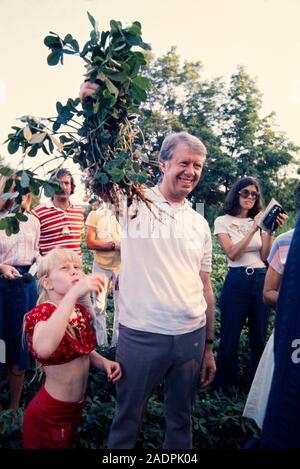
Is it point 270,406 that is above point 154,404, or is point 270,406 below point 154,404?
above

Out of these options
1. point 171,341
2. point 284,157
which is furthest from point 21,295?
point 284,157

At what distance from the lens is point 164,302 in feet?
6.82

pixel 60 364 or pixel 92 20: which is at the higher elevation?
pixel 92 20

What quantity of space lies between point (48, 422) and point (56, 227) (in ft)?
6.84

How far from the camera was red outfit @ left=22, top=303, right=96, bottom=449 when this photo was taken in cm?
198

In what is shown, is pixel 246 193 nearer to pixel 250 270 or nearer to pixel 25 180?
pixel 250 270

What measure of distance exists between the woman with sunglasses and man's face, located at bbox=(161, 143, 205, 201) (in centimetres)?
147

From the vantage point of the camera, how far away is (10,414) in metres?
2.94

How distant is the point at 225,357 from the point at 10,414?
5.82 ft

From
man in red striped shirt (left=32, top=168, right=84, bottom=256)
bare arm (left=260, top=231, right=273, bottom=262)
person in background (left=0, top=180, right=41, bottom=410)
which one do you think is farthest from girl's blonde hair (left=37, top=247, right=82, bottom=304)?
bare arm (left=260, top=231, right=273, bottom=262)

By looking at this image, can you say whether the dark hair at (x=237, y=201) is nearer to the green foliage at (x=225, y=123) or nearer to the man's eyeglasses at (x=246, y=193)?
the man's eyeglasses at (x=246, y=193)

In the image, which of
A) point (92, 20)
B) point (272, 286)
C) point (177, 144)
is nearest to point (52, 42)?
point (92, 20)

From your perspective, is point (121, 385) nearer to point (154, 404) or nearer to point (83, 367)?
point (83, 367)

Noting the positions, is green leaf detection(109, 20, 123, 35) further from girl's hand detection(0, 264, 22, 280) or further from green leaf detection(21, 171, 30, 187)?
girl's hand detection(0, 264, 22, 280)
